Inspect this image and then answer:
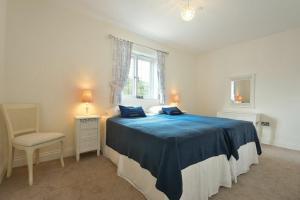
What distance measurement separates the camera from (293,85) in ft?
11.0

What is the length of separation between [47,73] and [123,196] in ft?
7.46

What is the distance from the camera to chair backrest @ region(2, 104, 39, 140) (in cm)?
218

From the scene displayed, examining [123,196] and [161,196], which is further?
[123,196]

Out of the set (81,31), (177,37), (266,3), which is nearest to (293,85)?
(266,3)

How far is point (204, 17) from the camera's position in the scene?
299cm

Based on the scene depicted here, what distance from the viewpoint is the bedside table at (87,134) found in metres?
2.58

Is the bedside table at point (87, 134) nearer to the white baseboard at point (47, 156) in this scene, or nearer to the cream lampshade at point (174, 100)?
the white baseboard at point (47, 156)

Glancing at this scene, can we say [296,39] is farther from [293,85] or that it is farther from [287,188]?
[287,188]

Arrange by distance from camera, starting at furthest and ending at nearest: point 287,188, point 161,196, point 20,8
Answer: point 20,8 → point 287,188 → point 161,196

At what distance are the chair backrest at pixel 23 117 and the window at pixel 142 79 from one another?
5.81 feet

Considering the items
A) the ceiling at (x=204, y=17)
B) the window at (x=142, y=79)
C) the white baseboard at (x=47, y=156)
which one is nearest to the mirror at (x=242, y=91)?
the ceiling at (x=204, y=17)

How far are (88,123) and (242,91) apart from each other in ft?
13.0

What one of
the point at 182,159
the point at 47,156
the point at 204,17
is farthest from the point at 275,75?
the point at 47,156

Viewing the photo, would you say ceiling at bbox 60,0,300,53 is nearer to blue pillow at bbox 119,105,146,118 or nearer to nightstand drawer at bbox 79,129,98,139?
blue pillow at bbox 119,105,146,118
